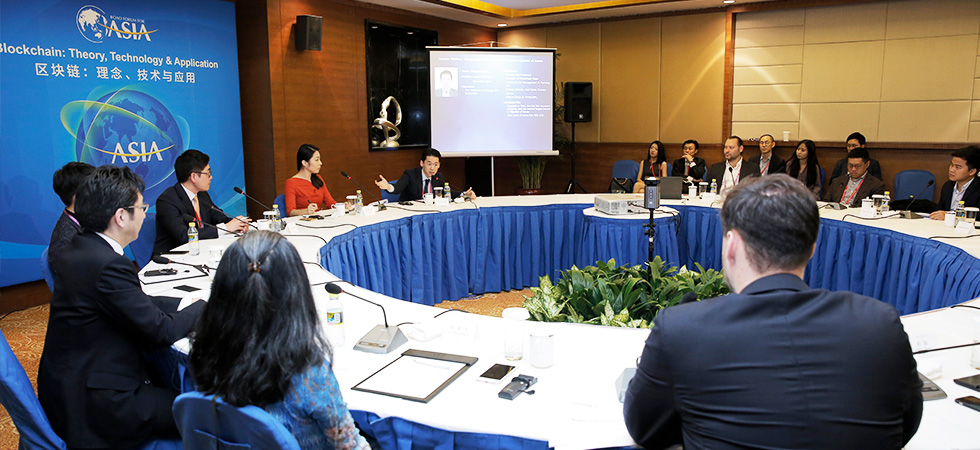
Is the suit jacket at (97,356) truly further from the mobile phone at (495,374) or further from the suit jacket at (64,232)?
the suit jacket at (64,232)

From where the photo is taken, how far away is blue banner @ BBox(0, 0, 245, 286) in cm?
455

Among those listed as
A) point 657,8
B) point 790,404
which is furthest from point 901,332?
point 657,8

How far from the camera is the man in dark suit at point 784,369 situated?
1106 mm

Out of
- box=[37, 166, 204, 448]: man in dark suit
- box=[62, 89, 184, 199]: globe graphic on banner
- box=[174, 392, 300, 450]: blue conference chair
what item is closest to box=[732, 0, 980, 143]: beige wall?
box=[62, 89, 184, 199]: globe graphic on banner

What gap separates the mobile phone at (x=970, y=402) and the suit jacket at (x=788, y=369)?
0.62 meters

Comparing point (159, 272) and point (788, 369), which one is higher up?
point (788, 369)

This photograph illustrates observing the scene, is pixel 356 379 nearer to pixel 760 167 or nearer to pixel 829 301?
pixel 829 301

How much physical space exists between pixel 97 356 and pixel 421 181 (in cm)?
381

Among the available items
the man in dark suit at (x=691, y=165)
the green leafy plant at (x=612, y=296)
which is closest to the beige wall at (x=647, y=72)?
the man in dark suit at (x=691, y=165)

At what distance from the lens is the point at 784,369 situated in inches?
43.5

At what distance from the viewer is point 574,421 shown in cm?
158

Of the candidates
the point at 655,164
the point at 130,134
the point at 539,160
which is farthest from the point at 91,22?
the point at 655,164

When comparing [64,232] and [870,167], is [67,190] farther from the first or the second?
[870,167]

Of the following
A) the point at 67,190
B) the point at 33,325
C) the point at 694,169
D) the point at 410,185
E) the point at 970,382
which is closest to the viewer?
the point at 970,382
